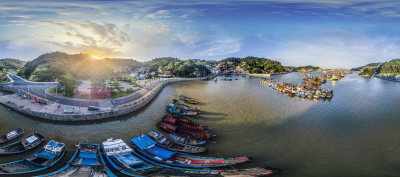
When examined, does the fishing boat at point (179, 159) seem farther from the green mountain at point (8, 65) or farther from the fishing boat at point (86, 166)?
the green mountain at point (8, 65)

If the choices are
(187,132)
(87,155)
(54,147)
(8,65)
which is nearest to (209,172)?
(187,132)

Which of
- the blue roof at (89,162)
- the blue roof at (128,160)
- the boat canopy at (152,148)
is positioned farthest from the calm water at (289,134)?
the blue roof at (128,160)

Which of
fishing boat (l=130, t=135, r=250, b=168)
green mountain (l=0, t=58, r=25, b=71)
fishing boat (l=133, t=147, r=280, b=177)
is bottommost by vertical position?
fishing boat (l=133, t=147, r=280, b=177)

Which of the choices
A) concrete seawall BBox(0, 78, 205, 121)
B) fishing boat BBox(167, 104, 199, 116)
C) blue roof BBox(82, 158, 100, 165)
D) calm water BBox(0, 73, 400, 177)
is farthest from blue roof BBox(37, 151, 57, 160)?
fishing boat BBox(167, 104, 199, 116)

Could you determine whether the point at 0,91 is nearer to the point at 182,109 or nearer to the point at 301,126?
the point at 182,109

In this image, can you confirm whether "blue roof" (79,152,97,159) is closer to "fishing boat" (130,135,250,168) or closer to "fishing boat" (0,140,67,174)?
"fishing boat" (0,140,67,174)

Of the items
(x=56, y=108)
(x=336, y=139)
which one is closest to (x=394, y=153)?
(x=336, y=139)
